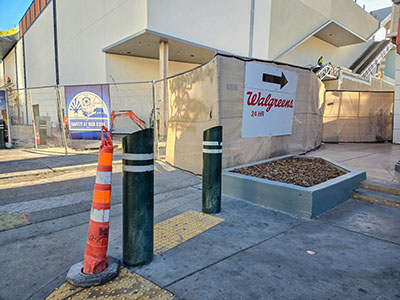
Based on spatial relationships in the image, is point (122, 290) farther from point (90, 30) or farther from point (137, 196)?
point (90, 30)

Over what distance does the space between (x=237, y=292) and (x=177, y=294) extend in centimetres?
49

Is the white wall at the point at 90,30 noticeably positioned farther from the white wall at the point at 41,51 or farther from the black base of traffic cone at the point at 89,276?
the black base of traffic cone at the point at 89,276

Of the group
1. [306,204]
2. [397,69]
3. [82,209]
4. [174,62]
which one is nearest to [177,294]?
[306,204]

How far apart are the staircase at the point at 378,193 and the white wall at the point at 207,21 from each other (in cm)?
1452

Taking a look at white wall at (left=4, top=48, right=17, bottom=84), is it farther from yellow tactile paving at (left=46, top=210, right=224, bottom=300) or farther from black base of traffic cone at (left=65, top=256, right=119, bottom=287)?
yellow tactile paving at (left=46, top=210, right=224, bottom=300)

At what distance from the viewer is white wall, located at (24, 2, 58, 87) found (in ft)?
94.4

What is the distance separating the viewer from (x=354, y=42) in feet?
115

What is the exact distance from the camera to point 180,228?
348 cm

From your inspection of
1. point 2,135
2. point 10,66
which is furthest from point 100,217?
point 10,66

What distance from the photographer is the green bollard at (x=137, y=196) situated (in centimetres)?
247

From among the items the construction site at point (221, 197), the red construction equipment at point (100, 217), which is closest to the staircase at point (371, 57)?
the construction site at point (221, 197)

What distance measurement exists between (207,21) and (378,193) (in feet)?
55.7

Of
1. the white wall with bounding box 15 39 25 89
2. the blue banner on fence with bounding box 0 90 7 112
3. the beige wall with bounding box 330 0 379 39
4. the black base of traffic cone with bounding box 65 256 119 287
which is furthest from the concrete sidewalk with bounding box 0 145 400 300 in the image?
the white wall with bounding box 15 39 25 89

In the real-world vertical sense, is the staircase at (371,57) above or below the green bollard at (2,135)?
above
